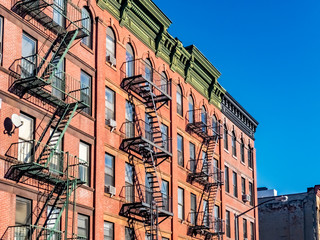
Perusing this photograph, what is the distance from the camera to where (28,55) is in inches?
1133

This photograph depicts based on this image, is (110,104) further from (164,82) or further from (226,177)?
(226,177)

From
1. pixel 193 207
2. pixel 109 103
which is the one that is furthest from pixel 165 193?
pixel 109 103

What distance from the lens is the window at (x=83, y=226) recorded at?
3052 cm

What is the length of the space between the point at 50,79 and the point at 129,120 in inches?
374

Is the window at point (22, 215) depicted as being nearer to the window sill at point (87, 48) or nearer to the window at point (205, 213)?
the window sill at point (87, 48)

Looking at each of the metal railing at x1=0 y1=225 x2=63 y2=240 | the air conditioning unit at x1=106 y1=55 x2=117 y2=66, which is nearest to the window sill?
the air conditioning unit at x1=106 y1=55 x2=117 y2=66

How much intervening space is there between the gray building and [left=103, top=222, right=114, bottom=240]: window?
1618 inches

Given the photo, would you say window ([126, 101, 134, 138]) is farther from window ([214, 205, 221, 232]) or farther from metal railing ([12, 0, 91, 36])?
window ([214, 205, 221, 232])

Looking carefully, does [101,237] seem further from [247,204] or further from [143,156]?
[247,204]

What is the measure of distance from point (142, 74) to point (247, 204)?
21645 millimetres

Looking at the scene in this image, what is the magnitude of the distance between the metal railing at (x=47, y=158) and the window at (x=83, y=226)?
1.96 metres

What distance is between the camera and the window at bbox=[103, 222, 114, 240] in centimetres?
3294

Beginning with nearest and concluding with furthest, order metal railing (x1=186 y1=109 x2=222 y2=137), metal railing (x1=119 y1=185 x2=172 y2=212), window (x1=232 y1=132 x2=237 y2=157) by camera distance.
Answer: metal railing (x1=119 y1=185 x2=172 y2=212) < metal railing (x1=186 y1=109 x2=222 y2=137) < window (x1=232 y1=132 x2=237 y2=157)

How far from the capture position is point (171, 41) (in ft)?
139
